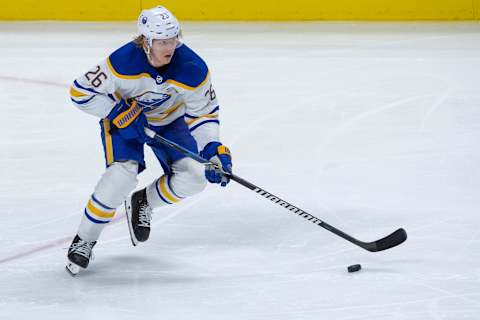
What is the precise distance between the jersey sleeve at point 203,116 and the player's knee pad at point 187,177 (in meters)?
0.08

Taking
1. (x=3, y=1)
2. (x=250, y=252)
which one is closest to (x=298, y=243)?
(x=250, y=252)

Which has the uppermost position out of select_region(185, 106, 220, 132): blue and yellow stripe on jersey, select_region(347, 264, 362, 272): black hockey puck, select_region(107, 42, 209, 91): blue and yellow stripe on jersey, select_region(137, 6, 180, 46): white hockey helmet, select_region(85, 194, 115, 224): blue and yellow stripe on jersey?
select_region(137, 6, 180, 46): white hockey helmet

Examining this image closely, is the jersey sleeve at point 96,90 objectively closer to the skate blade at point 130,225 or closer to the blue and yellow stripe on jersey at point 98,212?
the blue and yellow stripe on jersey at point 98,212

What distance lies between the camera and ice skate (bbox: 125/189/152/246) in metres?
3.86

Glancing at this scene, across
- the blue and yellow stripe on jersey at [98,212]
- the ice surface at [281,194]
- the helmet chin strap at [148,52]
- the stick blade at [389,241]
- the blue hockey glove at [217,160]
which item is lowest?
the ice surface at [281,194]

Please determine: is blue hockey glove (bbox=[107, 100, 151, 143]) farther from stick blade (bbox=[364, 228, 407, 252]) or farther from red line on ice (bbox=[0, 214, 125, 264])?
stick blade (bbox=[364, 228, 407, 252])

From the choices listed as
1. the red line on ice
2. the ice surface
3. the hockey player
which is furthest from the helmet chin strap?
the red line on ice

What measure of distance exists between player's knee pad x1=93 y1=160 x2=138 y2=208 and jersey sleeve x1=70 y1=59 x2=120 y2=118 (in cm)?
20

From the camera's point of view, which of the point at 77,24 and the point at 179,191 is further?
the point at 77,24

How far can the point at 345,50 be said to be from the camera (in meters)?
7.90

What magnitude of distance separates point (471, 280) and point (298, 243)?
2.40 ft

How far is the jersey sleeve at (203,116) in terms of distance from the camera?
3.75 meters

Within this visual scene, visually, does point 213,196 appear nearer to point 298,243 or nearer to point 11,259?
point 298,243

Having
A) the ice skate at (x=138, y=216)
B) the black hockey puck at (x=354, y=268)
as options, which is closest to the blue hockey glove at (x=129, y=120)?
the ice skate at (x=138, y=216)
